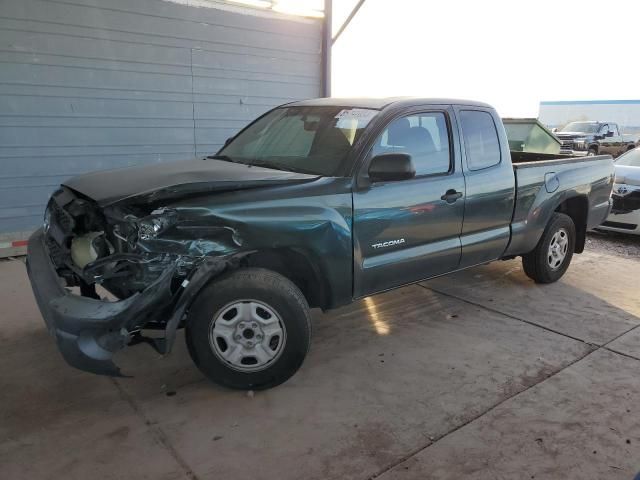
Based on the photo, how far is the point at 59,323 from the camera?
2896 mm

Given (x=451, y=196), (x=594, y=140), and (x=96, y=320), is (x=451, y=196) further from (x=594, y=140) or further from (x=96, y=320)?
(x=594, y=140)

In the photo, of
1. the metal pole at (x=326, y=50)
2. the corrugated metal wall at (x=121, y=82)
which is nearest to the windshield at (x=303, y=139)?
the corrugated metal wall at (x=121, y=82)

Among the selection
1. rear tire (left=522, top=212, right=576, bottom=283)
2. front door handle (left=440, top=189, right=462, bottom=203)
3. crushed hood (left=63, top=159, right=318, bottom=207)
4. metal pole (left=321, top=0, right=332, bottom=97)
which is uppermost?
metal pole (left=321, top=0, right=332, bottom=97)

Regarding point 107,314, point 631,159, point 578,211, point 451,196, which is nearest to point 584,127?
point 631,159

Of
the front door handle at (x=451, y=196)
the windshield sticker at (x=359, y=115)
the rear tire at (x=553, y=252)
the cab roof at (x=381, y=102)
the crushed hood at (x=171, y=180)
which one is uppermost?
the cab roof at (x=381, y=102)

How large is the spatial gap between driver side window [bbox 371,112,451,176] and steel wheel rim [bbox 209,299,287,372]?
4.78 feet

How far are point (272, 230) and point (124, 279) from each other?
3.03ft

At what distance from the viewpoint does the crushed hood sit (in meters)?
3.16

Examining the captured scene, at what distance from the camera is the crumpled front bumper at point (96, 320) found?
288cm

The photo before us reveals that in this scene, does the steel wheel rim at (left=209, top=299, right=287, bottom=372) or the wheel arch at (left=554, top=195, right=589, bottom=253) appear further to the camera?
the wheel arch at (left=554, top=195, right=589, bottom=253)

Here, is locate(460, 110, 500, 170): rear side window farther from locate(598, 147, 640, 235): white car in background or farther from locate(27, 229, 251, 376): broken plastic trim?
locate(598, 147, 640, 235): white car in background

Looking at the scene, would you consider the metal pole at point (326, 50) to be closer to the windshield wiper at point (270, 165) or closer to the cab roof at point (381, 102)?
the cab roof at point (381, 102)

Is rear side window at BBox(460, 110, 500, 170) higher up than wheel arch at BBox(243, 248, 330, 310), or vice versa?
rear side window at BBox(460, 110, 500, 170)

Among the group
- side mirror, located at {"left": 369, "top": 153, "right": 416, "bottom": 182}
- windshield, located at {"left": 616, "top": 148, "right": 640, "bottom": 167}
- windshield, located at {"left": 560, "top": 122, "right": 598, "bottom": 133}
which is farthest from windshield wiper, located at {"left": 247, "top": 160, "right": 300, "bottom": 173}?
windshield, located at {"left": 560, "top": 122, "right": 598, "bottom": 133}
